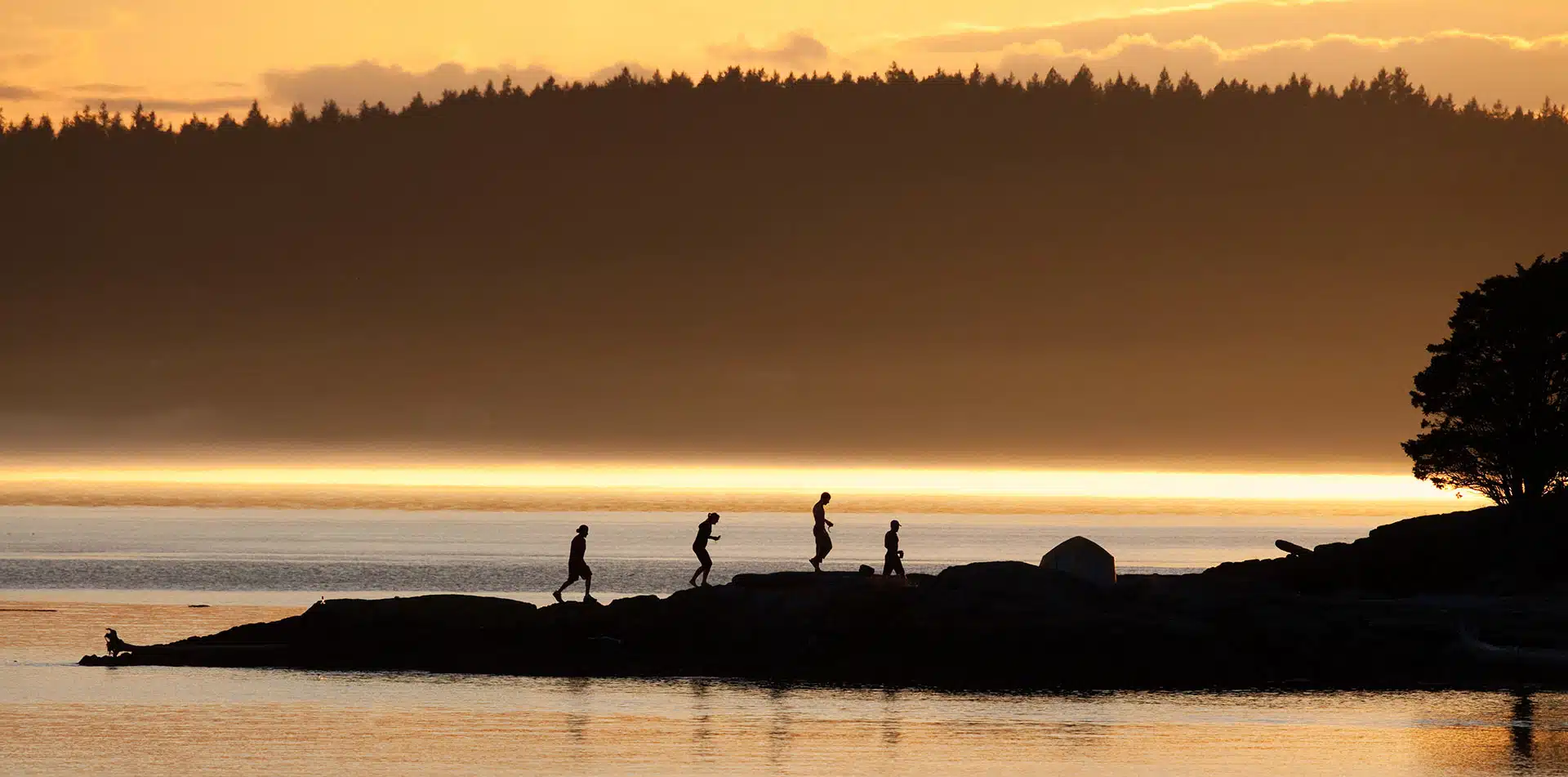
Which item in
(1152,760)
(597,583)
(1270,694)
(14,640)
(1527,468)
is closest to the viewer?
(1152,760)

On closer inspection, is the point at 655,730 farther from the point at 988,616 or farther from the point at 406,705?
the point at 988,616

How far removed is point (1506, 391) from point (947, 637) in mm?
29936

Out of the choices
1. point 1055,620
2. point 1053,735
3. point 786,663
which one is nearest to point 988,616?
point 1055,620

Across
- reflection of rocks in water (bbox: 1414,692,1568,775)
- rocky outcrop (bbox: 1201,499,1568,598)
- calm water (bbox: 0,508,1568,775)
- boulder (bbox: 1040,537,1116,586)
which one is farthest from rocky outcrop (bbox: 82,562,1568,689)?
rocky outcrop (bbox: 1201,499,1568,598)

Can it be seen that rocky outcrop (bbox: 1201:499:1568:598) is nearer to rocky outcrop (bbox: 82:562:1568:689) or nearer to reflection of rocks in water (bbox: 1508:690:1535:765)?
rocky outcrop (bbox: 82:562:1568:689)

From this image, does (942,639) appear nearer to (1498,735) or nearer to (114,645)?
(1498,735)

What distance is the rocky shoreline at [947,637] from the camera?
190 feet

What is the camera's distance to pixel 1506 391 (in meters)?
78.7

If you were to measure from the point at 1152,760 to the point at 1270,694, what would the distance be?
11909mm

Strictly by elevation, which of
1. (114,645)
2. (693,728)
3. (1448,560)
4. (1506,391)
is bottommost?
(693,728)

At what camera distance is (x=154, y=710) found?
165ft

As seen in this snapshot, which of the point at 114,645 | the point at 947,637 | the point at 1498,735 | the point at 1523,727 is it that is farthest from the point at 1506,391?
the point at 114,645

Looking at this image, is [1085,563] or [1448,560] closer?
[1085,563]

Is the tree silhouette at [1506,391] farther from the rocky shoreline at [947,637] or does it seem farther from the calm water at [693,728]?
the calm water at [693,728]
